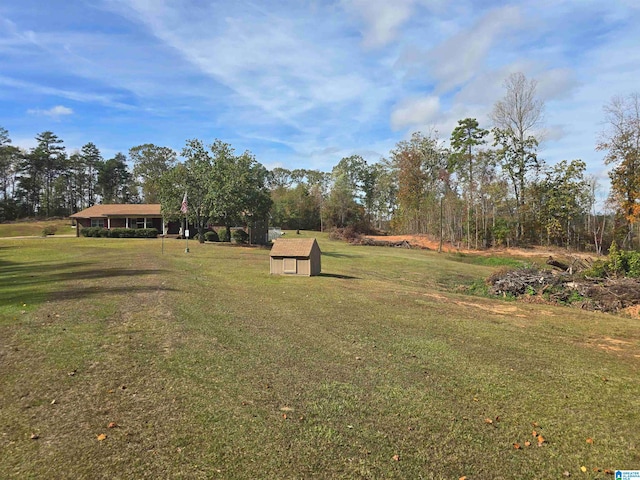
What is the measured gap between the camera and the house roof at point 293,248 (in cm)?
1572

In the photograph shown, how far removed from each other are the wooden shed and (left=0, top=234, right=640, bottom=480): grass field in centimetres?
615

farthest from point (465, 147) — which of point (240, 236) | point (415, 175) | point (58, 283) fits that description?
point (58, 283)

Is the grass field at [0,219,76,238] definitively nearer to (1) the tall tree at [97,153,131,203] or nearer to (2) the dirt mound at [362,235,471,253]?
(1) the tall tree at [97,153,131,203]

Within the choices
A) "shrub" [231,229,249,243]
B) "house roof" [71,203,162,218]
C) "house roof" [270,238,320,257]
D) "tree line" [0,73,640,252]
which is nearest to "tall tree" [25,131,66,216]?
"tree line" [0,73,640,252]

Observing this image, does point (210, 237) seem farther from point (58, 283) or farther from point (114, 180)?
point (114, 180)

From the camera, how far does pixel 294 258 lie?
51.9ft

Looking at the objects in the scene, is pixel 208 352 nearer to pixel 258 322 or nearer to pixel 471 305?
pixel 258 322

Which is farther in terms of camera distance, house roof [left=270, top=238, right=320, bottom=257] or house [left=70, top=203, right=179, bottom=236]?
house [left=70, top=203, right=179, bottom=236]

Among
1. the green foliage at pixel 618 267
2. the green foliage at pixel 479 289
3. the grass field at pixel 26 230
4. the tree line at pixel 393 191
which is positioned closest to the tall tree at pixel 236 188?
the tree line at pixel 393 191

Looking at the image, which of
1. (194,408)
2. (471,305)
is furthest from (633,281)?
(194,408)

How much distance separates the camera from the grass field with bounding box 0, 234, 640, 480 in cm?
339

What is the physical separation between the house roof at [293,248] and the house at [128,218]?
3289 centimetres

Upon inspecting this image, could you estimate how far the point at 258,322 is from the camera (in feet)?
26.7

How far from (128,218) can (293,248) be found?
3904 centimetres
